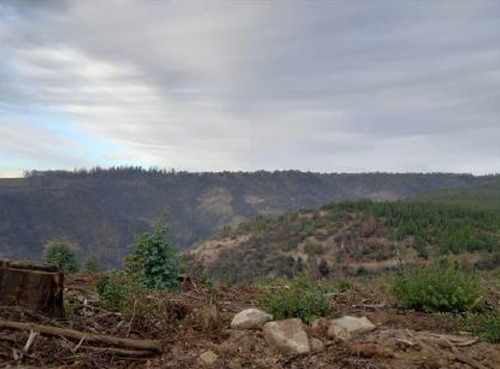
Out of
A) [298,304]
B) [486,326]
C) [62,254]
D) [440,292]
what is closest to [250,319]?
[298,304]

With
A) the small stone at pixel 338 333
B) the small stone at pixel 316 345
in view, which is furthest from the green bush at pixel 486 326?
the small stone at pixel 316 345

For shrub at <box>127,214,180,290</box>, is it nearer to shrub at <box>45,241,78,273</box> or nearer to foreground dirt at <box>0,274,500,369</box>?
foreground dirt at <box>0,274,500,369</box>

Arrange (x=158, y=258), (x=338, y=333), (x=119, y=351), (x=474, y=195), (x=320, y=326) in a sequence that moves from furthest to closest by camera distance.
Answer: (x=474, y=195)
(x=158, y=258)
(x=320, y=326)
(x=338, y=333)
(x=119, y=351)

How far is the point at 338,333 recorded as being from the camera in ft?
17.9

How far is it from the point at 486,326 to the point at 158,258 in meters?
5.68

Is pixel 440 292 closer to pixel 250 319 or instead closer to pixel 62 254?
pixel 250 319

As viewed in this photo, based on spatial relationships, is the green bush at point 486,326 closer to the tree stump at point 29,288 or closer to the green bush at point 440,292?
the green bush at point 440,292

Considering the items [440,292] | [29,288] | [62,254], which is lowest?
[62,254]

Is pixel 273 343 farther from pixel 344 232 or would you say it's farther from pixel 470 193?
pixel 470 193

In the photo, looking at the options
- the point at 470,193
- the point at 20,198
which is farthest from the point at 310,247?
the point at 20,198

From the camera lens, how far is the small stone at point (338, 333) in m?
5.41

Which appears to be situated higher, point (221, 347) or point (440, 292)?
point (440, 292)

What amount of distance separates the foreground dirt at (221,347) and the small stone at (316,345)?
52 millimetres

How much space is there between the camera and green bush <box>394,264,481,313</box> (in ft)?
23.1
